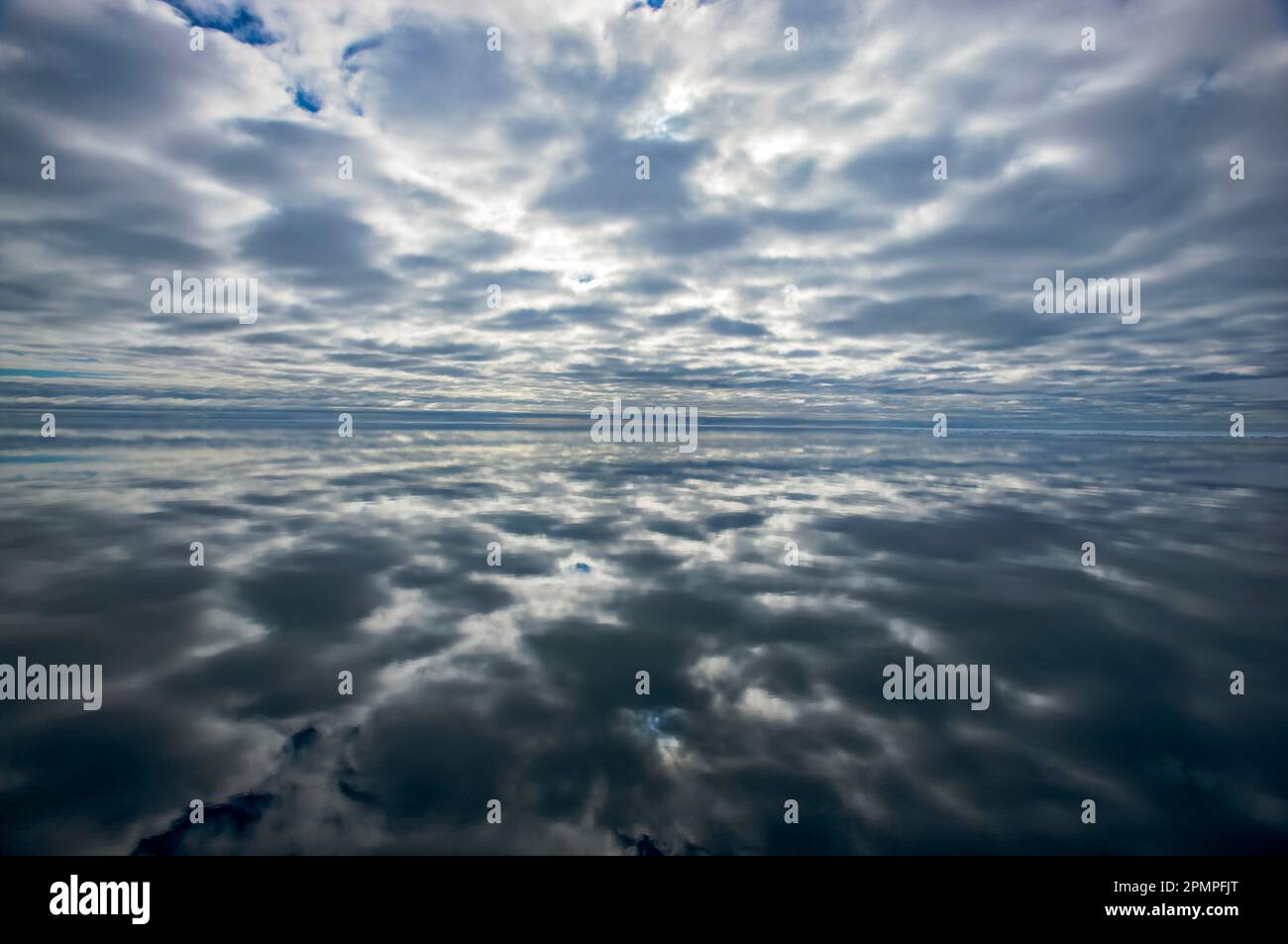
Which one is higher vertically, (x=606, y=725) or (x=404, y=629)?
(x=404, y=629)

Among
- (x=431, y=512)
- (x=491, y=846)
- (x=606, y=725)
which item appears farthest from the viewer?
(x=431, y=512)

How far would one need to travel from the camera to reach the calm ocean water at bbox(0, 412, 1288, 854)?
521cm

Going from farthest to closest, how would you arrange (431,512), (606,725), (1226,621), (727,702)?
(431,512)
(1226,621)
(727,702)
(606,725)

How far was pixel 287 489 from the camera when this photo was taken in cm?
2119

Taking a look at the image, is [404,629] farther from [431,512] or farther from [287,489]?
[287,489]

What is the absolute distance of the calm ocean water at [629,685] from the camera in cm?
521

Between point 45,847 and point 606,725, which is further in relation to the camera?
point 606,725

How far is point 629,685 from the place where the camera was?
7.60 m

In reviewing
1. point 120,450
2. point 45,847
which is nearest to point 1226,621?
point 45,847
